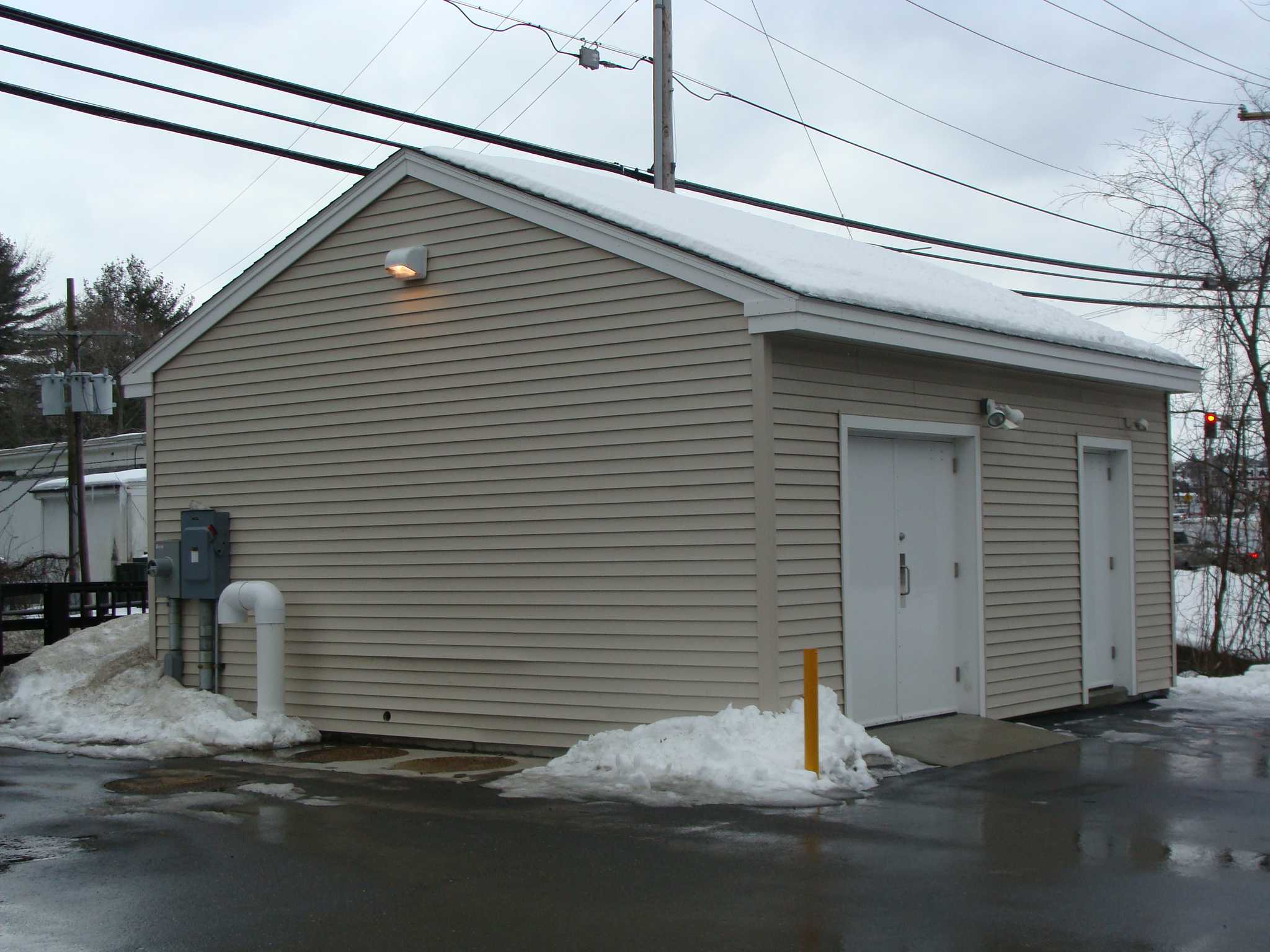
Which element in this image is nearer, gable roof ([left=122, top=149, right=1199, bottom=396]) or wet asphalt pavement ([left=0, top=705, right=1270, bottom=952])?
wet asphalt pavement ([left=0, top=705, right=1270, bottom=952])

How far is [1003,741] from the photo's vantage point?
10586 millimetres

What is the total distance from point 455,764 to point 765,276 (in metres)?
4.62

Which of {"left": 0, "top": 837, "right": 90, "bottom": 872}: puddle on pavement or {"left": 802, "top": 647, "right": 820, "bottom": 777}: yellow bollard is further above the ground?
{"left": 802, "top": 647, "right": 820, "bottom": 777}: yellow bollard

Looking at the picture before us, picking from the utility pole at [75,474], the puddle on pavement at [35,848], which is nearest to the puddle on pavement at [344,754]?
the puddle on pavement at [35,848]

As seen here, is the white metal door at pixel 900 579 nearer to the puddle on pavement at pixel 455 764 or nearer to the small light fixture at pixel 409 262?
the puddle on pavement at pixel 455 764

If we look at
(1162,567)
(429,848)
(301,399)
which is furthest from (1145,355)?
(429,848)

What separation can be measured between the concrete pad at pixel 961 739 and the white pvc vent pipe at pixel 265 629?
5.42 meters

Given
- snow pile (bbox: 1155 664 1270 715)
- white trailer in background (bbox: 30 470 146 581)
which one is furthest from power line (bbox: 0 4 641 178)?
→ white trailer in background (bbox: 30 470 146 581)

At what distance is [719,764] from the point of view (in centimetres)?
890

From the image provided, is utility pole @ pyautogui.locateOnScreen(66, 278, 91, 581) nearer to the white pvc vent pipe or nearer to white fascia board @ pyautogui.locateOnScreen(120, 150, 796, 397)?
white fascia board @ pyautogui.locateOnScreen(120, 150, 796, 397)

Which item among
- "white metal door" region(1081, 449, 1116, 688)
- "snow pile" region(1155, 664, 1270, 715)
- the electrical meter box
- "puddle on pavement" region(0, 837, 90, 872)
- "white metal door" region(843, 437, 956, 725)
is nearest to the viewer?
"puddle on pavement" region(0, 837, 90, 872)

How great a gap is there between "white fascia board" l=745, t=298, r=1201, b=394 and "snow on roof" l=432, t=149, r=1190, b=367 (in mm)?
73

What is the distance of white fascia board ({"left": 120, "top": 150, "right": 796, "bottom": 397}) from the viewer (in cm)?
970

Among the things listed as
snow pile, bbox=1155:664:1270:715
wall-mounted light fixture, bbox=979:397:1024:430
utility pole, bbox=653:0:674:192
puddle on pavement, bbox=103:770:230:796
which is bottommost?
snow pile, bbox=1155:664:1270:715
